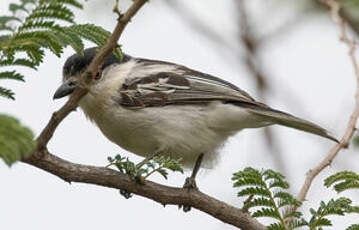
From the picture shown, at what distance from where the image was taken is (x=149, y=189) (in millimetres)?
3646

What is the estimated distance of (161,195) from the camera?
3.72 m

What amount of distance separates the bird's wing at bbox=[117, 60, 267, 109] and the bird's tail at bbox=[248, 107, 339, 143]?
132mm

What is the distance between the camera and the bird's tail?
4.70 metres

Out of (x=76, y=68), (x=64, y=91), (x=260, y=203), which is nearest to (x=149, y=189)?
(x=260, y=203)

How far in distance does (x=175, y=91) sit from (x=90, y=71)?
2.75 m

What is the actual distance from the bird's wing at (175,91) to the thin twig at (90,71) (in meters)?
2.37

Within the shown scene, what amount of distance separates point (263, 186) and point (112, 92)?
90.2 inches

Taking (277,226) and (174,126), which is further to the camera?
(174,126)

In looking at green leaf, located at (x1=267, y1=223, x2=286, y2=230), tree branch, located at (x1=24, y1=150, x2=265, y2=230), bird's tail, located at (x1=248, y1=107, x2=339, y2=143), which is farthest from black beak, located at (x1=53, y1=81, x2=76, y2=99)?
green leaf, located at (x1=267, y1=223, x2=286, y2=230)

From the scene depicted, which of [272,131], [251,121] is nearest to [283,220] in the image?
[251,121]

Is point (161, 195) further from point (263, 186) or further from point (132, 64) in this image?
point (132, 64)

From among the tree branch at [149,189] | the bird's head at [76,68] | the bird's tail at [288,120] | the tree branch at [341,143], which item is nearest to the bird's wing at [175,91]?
the bird's tail at [288,120]

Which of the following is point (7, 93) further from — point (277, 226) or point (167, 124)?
point (167, 124)

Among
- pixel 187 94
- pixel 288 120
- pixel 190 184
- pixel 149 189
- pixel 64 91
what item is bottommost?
pixel 149 189
